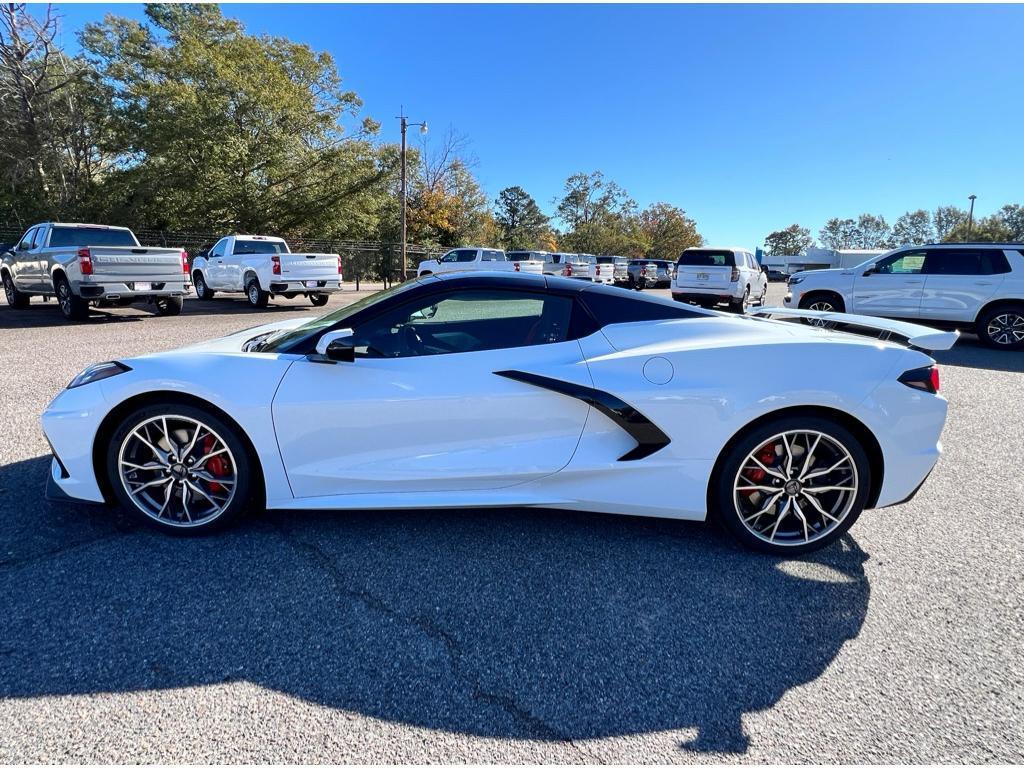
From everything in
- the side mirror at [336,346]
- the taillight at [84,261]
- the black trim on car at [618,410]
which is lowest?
the black trim on car at [618,410]

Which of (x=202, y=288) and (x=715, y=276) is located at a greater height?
(x=715, y=276)

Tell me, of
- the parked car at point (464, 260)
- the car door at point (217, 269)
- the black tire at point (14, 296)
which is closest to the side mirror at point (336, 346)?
the black tire at point (14, 296)

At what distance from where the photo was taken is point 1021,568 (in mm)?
2668

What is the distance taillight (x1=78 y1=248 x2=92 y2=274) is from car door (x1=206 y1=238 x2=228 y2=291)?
5268mm

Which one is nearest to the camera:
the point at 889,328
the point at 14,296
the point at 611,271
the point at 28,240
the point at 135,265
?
the point at 889,328

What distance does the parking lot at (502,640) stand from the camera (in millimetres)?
1701

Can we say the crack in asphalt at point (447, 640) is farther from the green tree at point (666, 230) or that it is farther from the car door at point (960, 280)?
the green tree at point (666, 230)

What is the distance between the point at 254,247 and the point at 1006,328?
17.5 meters

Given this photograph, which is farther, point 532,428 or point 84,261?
point 84,261

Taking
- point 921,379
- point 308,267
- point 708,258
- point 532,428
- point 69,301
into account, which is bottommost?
point 532,428

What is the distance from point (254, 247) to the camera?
1577cm

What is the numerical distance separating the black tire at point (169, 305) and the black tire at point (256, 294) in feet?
7.28

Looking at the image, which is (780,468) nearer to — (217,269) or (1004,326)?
(1004,326)

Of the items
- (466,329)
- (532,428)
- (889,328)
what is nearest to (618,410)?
(532,428)
